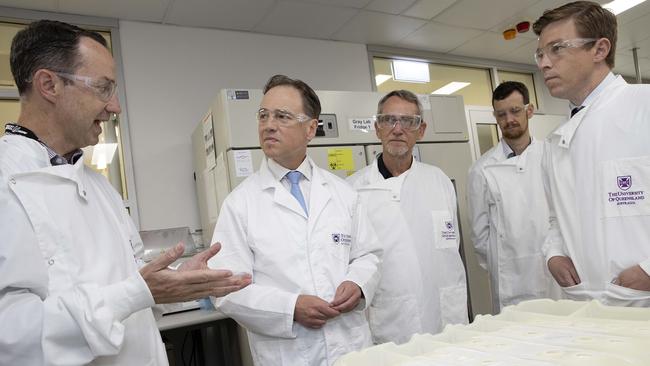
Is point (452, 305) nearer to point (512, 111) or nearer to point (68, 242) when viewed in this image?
point (512, 111)

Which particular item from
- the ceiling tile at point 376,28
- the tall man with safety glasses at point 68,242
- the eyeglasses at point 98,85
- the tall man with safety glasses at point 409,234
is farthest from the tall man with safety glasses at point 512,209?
the eyeglasses at point 98,85

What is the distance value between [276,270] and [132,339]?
1.62ft

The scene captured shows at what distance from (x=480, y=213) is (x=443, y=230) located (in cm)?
61

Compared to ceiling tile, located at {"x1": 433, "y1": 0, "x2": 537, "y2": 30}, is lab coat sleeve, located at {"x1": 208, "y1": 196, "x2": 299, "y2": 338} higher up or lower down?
lower down

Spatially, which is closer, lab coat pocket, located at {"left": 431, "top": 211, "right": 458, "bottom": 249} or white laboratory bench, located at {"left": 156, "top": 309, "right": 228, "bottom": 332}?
lab coat pocket, located at {"left": 431, "top": 211, "right": 458, "bottom": 249}

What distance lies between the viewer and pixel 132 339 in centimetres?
109

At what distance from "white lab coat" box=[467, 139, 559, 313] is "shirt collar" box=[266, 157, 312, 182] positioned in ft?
3.81

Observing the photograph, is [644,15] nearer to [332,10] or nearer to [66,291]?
[332,10]

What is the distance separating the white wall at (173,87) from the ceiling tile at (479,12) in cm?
143

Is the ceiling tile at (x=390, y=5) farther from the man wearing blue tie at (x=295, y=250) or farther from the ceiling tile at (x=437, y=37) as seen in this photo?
the man wearing blue tie at (x=295, y=250)

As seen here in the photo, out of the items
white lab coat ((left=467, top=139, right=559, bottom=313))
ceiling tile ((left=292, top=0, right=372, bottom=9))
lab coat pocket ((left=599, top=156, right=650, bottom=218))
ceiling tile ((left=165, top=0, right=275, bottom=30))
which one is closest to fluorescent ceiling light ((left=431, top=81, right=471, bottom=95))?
ceiling tile ((left=292, top=0, right=372, bottom=9))

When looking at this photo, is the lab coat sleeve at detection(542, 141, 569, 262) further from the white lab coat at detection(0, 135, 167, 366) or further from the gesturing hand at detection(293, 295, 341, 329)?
the white lab coat at detection(0, 135, 167, 366)

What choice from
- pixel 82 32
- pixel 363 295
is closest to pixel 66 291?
pixel 82 32

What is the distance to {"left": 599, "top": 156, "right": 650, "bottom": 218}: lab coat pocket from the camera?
4.21 feet
